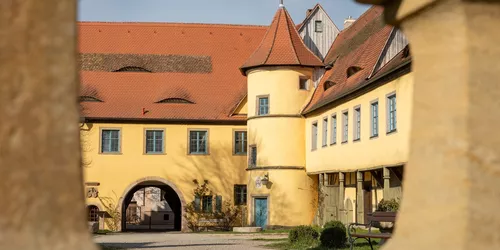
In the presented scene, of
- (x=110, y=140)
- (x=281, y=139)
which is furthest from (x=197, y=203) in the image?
(x=281, y=139)

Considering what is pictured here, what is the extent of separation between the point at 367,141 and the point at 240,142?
10957 mm

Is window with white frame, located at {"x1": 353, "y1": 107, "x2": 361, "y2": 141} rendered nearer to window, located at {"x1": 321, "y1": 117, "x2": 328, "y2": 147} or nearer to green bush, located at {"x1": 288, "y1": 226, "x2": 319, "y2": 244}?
window, located at {"x1": 321, "y1": 117, "x2": 328, "y2": 147}

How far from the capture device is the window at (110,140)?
34.2 meters

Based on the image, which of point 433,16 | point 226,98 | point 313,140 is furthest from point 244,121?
point 433,16

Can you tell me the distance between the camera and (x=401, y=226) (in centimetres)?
271

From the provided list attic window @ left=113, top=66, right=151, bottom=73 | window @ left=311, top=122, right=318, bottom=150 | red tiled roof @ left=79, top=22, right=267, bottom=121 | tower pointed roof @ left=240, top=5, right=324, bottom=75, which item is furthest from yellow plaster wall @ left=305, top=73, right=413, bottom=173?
attic window @ left=113, top=66, right=151, bottom=73

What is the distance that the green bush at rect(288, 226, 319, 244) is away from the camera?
20.3 m

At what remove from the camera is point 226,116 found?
34.7m

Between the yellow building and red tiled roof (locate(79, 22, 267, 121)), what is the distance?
0.06 meters

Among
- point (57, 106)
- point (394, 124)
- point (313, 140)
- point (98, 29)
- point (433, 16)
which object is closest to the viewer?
point (57, 106)

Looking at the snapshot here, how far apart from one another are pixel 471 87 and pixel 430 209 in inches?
17.6

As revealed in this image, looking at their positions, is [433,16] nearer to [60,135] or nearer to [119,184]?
[60,135]

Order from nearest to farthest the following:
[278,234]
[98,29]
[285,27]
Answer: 1. [278,234]
2. [285,27]
3. [98,29]

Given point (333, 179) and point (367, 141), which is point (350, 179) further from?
point (367, 141)
